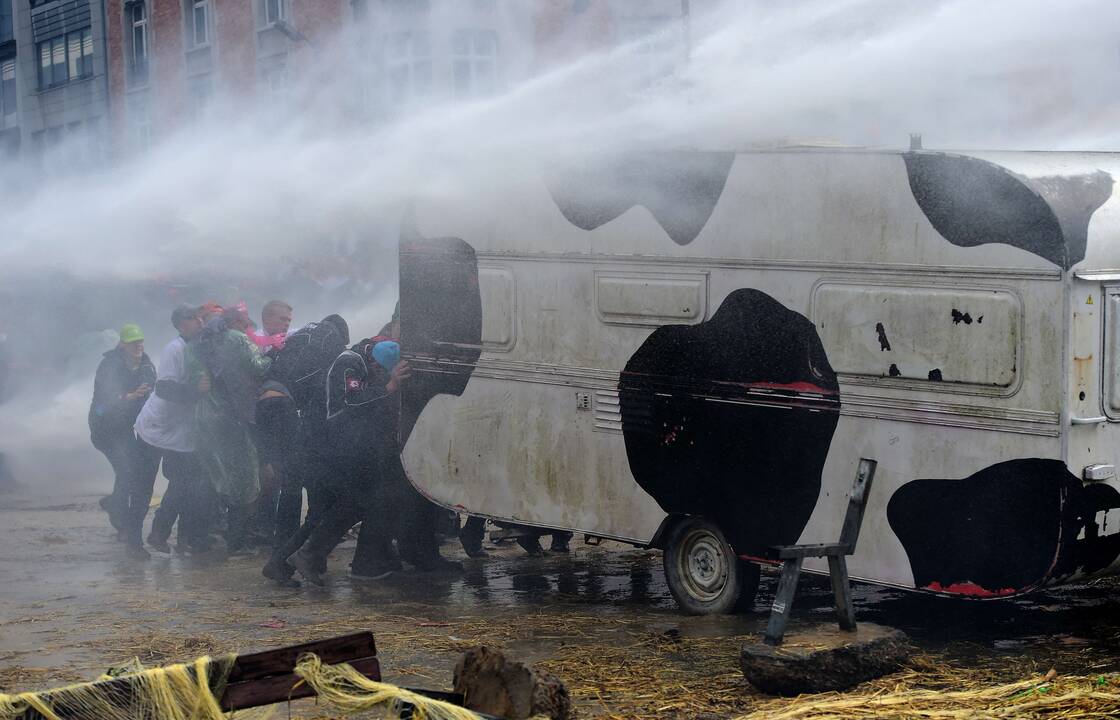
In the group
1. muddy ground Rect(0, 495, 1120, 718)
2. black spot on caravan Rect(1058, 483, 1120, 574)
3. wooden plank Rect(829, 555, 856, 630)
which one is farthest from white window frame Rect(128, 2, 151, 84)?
black spot on caravan Rect(1058, 483, 1120, 574)

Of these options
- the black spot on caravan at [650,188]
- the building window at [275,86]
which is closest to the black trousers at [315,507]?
the black spot on caravan at [650,188]

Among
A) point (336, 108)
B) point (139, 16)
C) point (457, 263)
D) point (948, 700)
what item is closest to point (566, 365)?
point (457, 263)

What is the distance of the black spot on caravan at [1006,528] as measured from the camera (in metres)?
7.68

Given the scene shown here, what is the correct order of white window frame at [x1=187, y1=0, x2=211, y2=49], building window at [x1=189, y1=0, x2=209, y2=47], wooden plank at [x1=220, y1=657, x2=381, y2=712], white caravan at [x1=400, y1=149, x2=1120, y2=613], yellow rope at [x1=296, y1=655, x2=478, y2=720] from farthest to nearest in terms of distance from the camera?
building window at [x1=189, y1=0, x2=209, y2=47] → white window frame at [x1=187, y1=0, x2=211, y2=49] → white caravan at [x1=400, y1=149, x2=1120, y2=613] → wooden plank at [x1=220, y1=657, x2=381, y2=712] → yellow rope at [x1=296, y1=655, x2=478, y2=720]

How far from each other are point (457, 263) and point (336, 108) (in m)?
15.9

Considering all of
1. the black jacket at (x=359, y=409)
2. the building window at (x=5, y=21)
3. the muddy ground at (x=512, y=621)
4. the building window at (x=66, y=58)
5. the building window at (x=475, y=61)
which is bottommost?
the muddy ground at (x=512, y=621)

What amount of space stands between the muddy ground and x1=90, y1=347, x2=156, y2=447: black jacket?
43.7 inches

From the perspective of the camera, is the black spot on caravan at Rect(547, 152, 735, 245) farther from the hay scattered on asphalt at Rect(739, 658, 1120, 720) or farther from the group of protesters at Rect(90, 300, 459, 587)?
the hay scattered on asphalt at Rect(739, 658, 1120, 720)

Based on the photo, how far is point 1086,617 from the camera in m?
8.98

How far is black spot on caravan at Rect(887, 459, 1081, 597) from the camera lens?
7.67 m

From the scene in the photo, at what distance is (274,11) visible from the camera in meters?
32.2

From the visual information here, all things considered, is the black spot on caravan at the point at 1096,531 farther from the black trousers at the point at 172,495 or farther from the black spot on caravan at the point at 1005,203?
the black trousers at the point at 172,495

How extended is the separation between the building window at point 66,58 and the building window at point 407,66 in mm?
19696

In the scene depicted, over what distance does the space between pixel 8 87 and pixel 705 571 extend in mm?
45181
